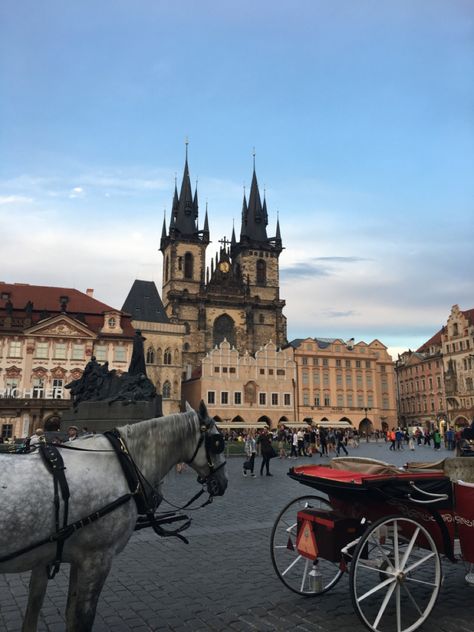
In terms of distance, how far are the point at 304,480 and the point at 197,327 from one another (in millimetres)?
69875

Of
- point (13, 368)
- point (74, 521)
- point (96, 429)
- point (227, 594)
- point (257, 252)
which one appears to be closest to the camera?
point (74, 521)

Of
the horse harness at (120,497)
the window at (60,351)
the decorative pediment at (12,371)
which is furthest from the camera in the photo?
the window at (60,351)

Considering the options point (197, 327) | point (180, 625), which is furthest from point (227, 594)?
point (197, 327)

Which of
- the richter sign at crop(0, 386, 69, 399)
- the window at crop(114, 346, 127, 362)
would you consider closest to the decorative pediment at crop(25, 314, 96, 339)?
the window at crop(114, 346, 127, 362)

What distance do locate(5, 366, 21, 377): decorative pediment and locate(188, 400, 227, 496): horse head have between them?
161 feet

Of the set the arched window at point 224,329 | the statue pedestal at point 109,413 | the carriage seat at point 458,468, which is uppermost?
the arched window at point 224,329

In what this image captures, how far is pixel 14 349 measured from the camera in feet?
163

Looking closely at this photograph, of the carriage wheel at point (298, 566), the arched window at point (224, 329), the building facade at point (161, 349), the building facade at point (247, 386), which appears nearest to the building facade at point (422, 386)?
the building facade at point (247, 386)

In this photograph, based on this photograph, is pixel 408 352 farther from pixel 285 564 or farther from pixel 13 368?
pixel 285 564

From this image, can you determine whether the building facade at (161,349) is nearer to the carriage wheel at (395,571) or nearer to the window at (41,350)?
the window at (41,350)

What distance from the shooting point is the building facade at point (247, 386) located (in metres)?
62.6

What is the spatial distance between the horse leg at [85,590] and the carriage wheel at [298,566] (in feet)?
7.25

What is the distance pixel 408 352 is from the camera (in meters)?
88.4

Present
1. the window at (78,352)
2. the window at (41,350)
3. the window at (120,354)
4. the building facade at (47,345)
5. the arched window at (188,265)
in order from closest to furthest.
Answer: the building facade at (47,345), the window at (41,350), the window at (78,352), the window at (120,354), the arched window at (188,265)
